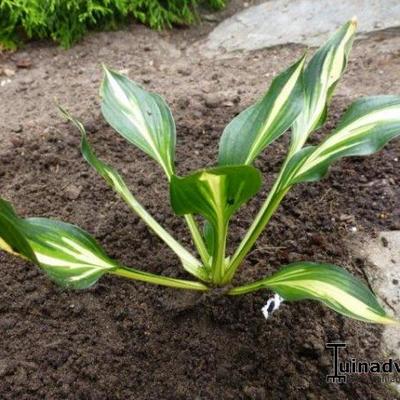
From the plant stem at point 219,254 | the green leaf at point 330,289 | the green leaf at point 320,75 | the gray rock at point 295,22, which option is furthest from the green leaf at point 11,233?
the gray rock at point 295,22

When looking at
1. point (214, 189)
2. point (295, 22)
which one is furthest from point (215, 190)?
point (295, 22)

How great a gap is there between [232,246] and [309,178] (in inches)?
14.7

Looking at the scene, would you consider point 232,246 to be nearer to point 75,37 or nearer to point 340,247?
point 340,247

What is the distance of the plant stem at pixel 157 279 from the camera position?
1148 millimetres

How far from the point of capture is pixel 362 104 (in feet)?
3.91

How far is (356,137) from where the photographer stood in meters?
1.14

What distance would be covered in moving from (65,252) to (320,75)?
26.4 inches

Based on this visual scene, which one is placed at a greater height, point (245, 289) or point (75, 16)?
point (75, 16)

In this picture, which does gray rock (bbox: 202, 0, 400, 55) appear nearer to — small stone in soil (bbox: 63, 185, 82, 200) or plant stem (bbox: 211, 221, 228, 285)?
small stone in soil (bbox: 63, 185, 82, 200)

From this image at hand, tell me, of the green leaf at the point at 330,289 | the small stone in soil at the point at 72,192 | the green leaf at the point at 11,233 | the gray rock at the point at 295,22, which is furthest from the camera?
the gray rock at the point at 295,22

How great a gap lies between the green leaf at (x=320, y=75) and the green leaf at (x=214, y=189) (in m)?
0.36

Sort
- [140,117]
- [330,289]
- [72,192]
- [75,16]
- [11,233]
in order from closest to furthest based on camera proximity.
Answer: [11,233], [330,289], [140,117], [72,192], [75,16]

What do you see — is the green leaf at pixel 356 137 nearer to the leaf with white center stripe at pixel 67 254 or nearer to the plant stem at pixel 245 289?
the plant stem at pixel 245 289

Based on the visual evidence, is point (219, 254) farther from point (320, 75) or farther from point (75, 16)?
point (75, 16)
